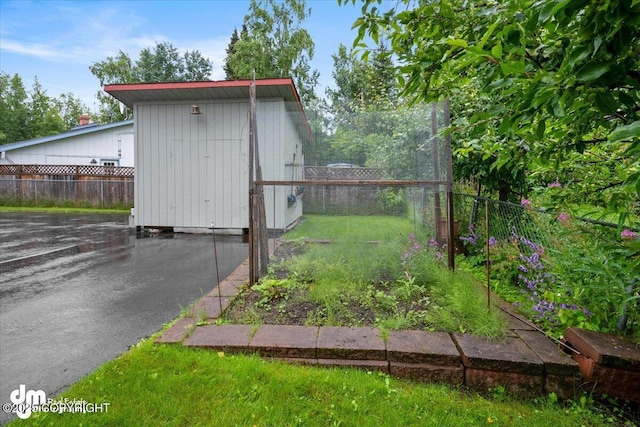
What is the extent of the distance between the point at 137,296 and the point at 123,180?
40.9 feet

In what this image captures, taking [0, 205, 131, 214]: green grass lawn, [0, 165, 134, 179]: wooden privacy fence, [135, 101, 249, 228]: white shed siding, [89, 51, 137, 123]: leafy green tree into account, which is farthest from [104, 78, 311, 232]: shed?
[89, 51, 137, 123]: leafy green tree

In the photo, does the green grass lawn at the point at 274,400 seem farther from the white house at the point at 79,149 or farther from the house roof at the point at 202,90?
the white house at the point at 79,149

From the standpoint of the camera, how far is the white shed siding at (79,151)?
656 inches

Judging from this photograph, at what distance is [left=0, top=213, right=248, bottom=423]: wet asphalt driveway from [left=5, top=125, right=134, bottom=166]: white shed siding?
1108cm

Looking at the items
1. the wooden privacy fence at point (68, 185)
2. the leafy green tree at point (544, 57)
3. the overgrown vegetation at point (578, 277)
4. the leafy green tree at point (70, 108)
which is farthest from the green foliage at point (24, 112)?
the overgrown vegetation at point (578, 277)

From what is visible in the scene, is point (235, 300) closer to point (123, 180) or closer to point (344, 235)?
point (344, 235)

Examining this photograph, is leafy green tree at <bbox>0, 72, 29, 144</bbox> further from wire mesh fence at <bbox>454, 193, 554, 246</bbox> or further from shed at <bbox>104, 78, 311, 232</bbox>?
wire mesh fence at <bbox>454, 193, 554, 246</bbox>

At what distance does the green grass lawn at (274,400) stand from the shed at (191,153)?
5592 mm

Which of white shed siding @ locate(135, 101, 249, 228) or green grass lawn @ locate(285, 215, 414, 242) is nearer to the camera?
green grass lawn @ locate(285, 215, 414, 242)

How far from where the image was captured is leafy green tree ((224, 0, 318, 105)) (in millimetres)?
15195

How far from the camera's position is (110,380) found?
1.82 m

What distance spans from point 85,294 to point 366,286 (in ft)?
9.49

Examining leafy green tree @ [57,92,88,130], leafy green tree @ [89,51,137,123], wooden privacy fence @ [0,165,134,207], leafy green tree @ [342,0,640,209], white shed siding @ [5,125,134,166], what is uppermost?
leafy green tree @ [89,51,137,123]

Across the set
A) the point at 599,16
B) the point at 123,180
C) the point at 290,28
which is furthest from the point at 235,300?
the point at 290,28
